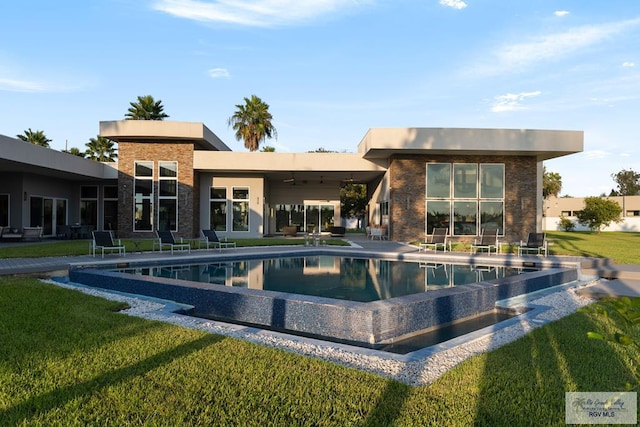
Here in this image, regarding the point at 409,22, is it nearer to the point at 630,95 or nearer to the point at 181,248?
the point at 630,95

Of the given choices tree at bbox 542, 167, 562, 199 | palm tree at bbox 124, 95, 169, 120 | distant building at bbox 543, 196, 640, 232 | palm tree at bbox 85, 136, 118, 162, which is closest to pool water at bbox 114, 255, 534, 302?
palm tree at bbox 124, 95, 169, 120

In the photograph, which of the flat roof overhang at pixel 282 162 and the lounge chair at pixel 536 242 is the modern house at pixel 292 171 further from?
the lounge chair at pixel 536 242

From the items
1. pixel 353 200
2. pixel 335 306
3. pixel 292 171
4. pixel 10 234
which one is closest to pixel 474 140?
pixel 292 171

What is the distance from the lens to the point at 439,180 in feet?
67.6

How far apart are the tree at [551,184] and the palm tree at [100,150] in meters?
54.9

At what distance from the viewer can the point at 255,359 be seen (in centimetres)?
395

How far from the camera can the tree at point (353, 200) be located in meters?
43.2

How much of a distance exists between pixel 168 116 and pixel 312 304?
1387 inches

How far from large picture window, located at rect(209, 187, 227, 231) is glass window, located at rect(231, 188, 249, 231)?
0.55 meters

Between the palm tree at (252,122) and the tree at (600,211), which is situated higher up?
the palm tree at (252,122)

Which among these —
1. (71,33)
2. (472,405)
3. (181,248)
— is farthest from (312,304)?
(71,33)

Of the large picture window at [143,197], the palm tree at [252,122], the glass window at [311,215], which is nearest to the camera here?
the large picture window at [143,197]

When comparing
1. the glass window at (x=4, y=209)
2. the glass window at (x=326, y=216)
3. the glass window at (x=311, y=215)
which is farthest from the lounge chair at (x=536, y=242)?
the glass window at (x=4, y=209)

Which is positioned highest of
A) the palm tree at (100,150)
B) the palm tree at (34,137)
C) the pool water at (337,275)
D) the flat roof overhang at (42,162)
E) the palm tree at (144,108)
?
the palm tree at (144,108)
